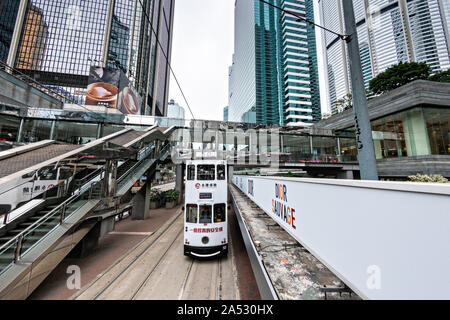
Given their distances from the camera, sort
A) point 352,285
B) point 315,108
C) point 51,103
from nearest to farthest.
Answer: point 352,285 → point 51,103 → point 315,108

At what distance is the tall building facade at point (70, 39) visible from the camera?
173ft

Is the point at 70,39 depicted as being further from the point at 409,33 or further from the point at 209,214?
the point at 409,33

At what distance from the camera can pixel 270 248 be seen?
4.39 meters

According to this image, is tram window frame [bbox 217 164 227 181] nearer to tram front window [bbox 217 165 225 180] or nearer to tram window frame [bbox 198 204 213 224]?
tram front window [bbox 217 165 225 180]

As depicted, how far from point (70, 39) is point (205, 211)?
8431cm

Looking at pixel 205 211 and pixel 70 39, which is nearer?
pixel 205 211

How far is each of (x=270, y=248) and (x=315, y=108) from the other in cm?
10008

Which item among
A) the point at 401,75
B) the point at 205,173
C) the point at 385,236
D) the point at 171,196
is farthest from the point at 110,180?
the point at 401,75

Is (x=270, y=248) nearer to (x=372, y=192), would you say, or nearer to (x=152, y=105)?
(x=372, y=192)

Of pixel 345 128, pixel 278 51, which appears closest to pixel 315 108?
pixel 278 51

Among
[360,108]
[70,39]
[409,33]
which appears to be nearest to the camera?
[360,108]

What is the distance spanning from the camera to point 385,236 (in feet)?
5.86

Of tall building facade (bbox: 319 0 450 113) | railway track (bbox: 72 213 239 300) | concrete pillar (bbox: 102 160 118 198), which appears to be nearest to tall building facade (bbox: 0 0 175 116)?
concrete pillar (bbox: 102 160 118 198)

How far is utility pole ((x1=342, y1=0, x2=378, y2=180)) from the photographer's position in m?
4.39
